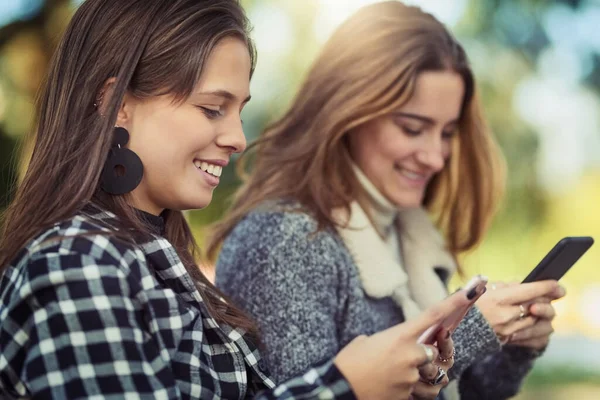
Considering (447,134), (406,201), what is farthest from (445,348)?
(447,134)

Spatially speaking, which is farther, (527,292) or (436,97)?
(436,97)

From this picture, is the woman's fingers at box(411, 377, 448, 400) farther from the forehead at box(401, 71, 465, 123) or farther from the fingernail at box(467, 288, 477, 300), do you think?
the forehead at box(401, 71, 465, 123)

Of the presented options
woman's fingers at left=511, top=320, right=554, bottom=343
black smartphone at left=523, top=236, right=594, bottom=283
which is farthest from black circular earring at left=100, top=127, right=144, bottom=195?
woman's fingers at left=511, top=320, right=554, bottom=343

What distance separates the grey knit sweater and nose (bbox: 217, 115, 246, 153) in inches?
26.3

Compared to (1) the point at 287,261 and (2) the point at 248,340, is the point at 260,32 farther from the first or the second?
(2) the point at 248,340

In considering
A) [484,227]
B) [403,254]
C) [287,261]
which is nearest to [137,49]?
[287,261]

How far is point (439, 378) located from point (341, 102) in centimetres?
107

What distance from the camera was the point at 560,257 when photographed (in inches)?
82.7

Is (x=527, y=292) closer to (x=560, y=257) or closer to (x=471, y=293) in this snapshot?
(x=560, y=257)

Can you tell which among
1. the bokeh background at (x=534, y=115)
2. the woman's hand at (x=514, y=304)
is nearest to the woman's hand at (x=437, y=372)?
the woman's hand at (x=514, y=304)

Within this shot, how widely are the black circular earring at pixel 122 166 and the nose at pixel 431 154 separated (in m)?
1.17

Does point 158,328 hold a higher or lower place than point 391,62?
lower

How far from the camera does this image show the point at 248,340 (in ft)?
5.35

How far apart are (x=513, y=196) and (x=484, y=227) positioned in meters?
4.60
